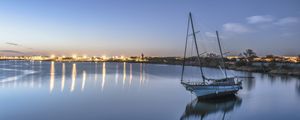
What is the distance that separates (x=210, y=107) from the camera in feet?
75.3

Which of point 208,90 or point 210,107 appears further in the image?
point 208,90

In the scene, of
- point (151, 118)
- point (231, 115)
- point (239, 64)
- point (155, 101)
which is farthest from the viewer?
point (239, 64)

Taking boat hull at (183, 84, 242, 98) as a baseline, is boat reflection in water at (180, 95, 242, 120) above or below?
below

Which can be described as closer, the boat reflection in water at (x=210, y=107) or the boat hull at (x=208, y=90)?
the boat reflection in water at (x=210, y=107)

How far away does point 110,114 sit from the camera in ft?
65.6

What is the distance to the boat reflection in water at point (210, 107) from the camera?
802 inches

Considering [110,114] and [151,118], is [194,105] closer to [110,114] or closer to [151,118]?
[151,118]

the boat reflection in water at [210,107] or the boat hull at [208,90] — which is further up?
the boat hull at [208,90]

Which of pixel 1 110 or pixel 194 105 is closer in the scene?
pixel 1 110

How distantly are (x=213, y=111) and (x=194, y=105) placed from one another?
249 centimetres

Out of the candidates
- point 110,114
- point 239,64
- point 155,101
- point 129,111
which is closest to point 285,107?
point 155,101

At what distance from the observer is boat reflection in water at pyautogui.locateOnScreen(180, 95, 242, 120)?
802 inches

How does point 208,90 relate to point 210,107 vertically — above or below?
above

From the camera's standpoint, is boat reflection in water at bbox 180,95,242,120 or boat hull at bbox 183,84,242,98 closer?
boat reflection in water at bbox 180,95,242,120
